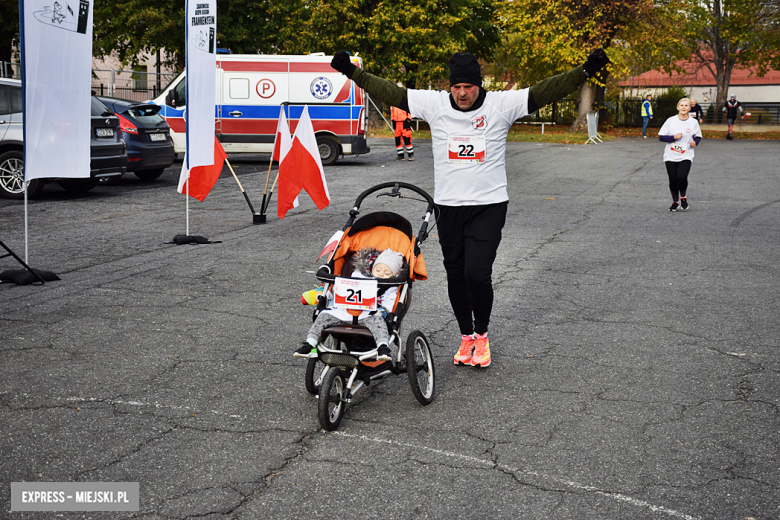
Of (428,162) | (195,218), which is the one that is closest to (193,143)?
(195,218)

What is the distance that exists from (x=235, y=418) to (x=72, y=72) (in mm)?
5063

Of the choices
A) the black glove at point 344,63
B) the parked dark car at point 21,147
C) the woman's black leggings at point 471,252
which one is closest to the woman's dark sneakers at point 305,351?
the woman's black leggings at point 471,252

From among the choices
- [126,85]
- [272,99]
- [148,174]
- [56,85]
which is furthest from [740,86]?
[56,85]

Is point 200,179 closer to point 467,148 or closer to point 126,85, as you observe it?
point 467,148

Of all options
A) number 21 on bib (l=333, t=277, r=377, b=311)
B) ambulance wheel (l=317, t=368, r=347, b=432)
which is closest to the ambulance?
number 21 on bib (l=333, t=277, r=377, b=311)

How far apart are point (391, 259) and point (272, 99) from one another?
16710 millimetres

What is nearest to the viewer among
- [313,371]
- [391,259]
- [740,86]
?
[313,371]

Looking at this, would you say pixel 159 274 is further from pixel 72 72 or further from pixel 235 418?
pixel 235 418

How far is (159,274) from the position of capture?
798cm

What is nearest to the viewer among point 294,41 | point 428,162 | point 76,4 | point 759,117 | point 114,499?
point 114,499

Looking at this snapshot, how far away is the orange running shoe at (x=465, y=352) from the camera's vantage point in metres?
5.31

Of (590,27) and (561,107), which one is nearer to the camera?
(590,27)

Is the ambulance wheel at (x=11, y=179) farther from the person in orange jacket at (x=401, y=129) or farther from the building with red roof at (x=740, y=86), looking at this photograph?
the building with red roof at (x=740, y=86)

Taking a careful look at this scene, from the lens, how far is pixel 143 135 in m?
15.5
